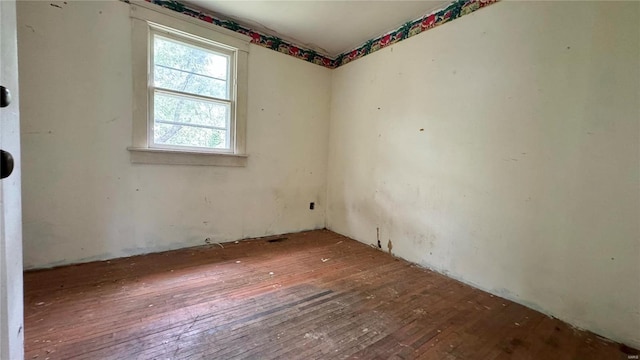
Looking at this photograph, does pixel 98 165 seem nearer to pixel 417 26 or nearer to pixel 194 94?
pixel 194 94

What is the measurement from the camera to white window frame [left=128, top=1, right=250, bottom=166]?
2.47 metres

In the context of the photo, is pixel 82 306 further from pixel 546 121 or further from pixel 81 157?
pixel 546 121

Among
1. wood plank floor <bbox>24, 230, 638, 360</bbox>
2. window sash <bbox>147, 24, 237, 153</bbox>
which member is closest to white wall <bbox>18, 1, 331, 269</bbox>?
window sash <bbox>147, 24, 237, 153</bbox>

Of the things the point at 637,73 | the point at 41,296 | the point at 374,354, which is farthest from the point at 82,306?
the point at 637,73

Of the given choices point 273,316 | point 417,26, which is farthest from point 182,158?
point 417,26

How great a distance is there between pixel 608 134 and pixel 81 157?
3.95 metres

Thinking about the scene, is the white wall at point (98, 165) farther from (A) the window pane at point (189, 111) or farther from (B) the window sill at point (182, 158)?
(A) the window pane at point (189, 111)

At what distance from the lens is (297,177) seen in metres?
3.67

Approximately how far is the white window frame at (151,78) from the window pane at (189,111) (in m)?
0.08

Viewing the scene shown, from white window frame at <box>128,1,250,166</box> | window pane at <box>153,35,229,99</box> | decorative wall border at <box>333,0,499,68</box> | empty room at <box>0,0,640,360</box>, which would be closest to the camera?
empty room at <box>0,0,640,360</box>

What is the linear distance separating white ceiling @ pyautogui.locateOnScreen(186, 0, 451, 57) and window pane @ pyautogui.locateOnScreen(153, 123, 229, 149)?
→ 1.25 metres

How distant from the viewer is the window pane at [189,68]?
2621 mm

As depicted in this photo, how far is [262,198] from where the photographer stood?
3389mm

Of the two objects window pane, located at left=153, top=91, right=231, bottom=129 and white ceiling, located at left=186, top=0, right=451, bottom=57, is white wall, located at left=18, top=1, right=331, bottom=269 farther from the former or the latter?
white ceiling, located at left=186, top=0, right=451, bottom=57
